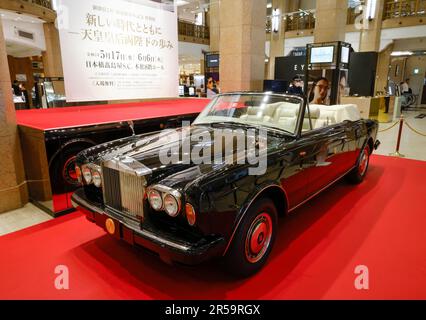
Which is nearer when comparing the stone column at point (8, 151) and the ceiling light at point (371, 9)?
the stone column at point (8, 151)

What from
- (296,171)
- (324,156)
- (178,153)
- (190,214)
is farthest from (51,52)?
(190,214)

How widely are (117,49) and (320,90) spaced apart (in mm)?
6789

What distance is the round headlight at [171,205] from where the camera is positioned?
1797 millimetres

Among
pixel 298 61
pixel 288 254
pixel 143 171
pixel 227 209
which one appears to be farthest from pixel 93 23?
pixel 298 61

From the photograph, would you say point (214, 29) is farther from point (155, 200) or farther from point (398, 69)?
point (398, 69)

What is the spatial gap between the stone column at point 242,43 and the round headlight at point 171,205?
5.51 meters

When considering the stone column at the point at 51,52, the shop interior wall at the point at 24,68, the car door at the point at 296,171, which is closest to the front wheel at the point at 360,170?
the car door at the point at 296,171

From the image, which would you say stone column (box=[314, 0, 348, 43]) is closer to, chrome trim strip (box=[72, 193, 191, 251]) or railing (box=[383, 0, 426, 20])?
railing (box=[383, 0, 426, 20])

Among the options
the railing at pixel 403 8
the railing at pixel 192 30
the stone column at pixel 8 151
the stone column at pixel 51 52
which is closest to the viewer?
the stone column at pixel 8 151

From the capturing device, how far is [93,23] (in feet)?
14.1

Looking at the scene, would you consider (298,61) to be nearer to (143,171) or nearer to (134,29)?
(134,29)

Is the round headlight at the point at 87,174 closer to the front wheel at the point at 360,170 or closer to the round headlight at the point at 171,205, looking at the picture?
the round headlight at the point at 171,205

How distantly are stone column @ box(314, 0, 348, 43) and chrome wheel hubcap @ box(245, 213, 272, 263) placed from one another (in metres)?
11.1

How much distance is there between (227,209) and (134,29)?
4.09 meters
